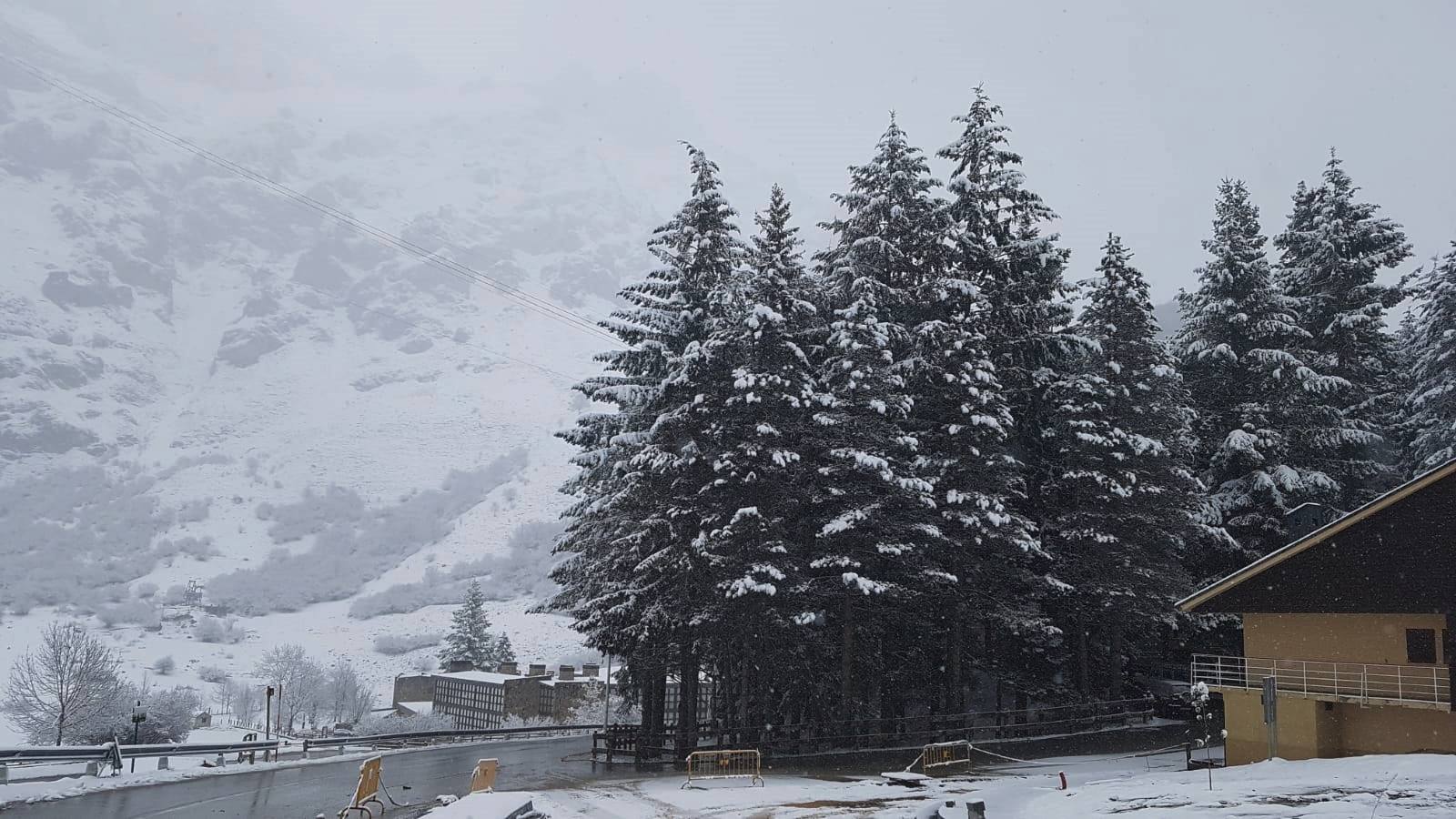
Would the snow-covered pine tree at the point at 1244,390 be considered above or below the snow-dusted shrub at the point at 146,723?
above

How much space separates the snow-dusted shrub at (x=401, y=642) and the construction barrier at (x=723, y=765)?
100925 mm

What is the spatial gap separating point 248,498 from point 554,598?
619 feet

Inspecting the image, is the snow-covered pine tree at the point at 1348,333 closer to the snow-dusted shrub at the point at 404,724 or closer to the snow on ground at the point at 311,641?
the snow-dusted shrub at the point at 404,724

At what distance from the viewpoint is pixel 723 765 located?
26312 millimetres

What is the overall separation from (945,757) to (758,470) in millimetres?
9593

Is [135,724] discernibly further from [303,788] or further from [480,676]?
[480,676]

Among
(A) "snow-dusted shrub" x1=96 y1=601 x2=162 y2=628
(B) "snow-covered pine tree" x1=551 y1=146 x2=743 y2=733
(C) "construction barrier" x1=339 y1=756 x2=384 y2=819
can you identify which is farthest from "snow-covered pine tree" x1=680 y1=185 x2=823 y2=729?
(A) "snow-dusted shrub" x1=96 y1=601 x2=162 y2=628

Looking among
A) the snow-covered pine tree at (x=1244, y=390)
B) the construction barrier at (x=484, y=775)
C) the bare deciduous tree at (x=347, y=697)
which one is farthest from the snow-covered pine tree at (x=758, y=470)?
the bare deciduous tree at (x=347, y=697)

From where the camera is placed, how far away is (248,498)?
198m

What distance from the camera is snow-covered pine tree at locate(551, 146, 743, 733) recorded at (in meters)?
28.4

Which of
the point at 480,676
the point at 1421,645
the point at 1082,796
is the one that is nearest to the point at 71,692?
the point at 480,676

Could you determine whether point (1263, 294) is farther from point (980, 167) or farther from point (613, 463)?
point (613, 463)

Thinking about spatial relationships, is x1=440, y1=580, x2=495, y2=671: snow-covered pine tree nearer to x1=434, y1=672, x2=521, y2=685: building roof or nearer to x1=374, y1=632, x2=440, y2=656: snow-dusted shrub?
x1=434, y1=672, x2=521, y2=685: building roof

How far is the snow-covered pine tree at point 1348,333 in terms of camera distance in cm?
3941
